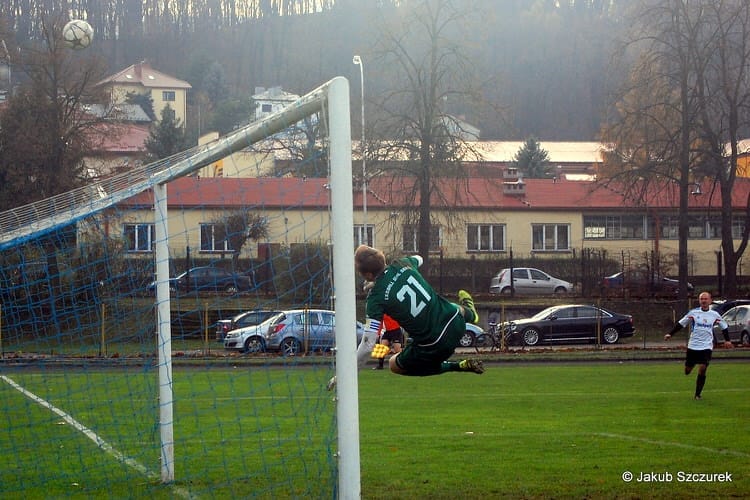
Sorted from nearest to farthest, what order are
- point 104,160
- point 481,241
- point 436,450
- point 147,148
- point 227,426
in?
point 436,450, point 227,426, point 104,160, point 481,241, point 147,148

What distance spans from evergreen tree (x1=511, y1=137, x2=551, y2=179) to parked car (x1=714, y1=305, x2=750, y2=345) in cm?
3990

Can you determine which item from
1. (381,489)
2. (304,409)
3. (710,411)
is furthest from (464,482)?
(710,411)

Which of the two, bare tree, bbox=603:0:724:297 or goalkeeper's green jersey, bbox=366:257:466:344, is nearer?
goalkeeper's green jersey, bbox=366:257:466:344

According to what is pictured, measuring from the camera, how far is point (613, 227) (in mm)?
52625

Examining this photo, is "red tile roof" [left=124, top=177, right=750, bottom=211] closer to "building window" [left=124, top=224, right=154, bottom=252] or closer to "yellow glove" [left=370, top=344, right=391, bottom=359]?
"building window" [left=124, top=224, right=154, bottom=252]

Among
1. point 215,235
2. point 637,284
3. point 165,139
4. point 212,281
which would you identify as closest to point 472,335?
point 637,284

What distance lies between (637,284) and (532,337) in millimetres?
11022

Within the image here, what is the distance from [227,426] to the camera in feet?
40.9

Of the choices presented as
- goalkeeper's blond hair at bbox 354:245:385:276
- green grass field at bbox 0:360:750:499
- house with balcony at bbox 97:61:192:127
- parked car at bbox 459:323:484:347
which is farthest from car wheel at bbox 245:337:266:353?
house with balcony at bbox 97:61:192:127

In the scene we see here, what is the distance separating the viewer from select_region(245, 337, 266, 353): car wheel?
25453 mm

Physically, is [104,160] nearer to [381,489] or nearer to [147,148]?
[147,148]

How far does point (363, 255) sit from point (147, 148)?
6394 cm

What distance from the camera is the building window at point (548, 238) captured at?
51.8 m

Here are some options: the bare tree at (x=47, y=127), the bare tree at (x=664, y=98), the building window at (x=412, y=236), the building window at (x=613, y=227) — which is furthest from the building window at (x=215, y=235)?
the building window at (x=613, y=227)
